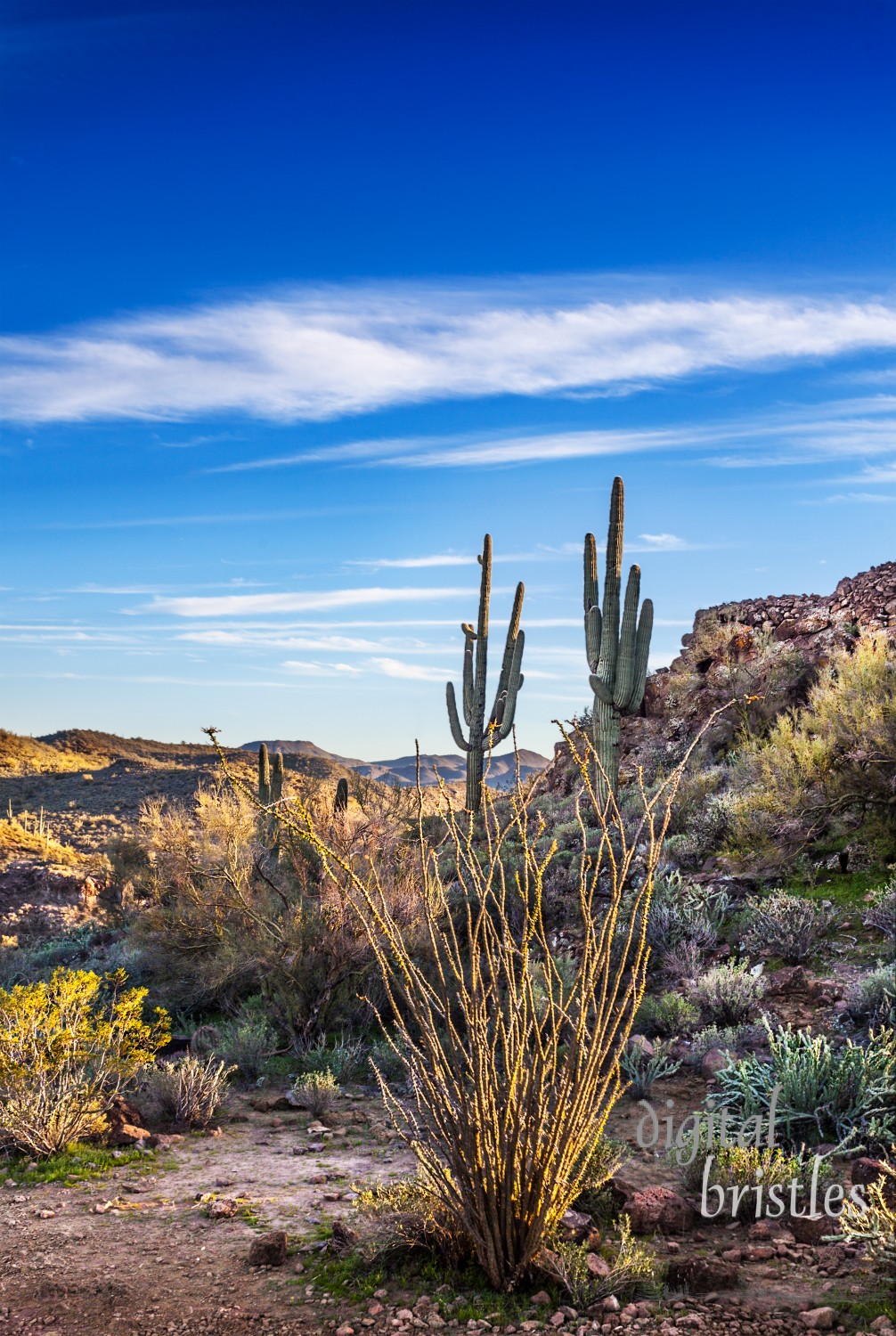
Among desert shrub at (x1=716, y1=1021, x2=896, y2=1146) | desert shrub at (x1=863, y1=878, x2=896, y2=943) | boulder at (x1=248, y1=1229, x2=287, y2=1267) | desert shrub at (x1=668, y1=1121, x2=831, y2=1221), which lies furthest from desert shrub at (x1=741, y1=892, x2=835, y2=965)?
boulder at (x1=248, y1=1229, x2=287, y2=1267)

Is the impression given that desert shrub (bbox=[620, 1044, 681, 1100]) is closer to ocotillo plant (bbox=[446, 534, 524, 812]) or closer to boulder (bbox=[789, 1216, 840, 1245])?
boulder (bbox=[789, 1216, 840, 1245])

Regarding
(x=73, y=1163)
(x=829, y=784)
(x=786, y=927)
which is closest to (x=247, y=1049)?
(x=73, y=1163)

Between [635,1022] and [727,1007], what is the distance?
813 millimetres

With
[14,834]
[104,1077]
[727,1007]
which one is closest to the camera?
[104,1077]

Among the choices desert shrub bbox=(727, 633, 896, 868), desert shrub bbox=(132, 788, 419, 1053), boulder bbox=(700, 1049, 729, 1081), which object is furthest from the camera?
desert shrub bbox=(727, 633, 896, 868)

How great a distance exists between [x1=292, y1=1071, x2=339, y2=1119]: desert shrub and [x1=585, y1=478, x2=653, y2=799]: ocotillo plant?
8.73 m

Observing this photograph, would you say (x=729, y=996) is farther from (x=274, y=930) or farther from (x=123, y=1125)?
(x=123, y=1125)

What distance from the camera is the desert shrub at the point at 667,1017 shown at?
28.2 feet

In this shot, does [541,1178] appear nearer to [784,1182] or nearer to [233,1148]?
[784,1182]

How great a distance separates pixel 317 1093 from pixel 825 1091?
3907 millimetres

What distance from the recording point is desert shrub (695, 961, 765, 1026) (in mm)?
8555

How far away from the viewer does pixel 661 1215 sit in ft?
17.4

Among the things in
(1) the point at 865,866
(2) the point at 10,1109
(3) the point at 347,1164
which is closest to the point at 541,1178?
(3) the point at 347,1164

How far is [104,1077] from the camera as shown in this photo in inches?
310
